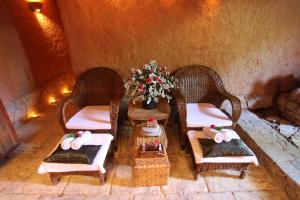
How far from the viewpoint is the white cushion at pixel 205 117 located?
7.29ft

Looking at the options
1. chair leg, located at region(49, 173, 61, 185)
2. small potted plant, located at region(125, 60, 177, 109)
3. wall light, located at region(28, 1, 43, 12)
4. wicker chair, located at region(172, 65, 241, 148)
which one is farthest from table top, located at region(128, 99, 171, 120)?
wall light, located at region(28, 1, 43, 12)

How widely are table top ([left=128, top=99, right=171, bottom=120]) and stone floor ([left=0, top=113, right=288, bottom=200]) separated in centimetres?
55

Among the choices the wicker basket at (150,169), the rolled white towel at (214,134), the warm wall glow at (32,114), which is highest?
the rolled white towel at (214,134)

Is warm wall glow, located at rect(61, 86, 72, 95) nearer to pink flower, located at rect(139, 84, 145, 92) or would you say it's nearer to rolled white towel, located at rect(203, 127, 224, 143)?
pink flower, located at rect(139, 84, 145, 92)

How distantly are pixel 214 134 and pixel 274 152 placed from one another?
0.78 metres

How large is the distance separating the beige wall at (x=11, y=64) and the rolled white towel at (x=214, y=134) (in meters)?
3.29

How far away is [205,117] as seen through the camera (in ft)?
7.60

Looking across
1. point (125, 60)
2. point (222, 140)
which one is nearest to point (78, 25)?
point (125, 60)

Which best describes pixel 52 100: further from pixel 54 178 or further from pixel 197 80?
pixel 197 80

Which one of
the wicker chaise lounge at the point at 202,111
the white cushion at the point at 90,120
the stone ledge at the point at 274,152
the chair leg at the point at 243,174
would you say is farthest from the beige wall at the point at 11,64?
the stone ledge at the point at 274,152

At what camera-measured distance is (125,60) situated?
110 inches

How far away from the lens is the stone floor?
178 cm

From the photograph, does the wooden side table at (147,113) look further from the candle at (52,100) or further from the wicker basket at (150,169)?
the candle at (52,100)

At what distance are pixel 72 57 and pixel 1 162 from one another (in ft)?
5.46
